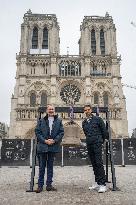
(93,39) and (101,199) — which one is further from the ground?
(93,39)

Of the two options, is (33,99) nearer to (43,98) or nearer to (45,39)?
(43,98)

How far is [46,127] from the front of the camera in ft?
20.3

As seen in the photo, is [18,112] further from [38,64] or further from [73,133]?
[73,133]

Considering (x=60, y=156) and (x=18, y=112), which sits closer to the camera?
(x=60, y=156)

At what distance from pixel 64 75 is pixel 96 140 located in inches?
1293

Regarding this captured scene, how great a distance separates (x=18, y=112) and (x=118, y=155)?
20.9 meters

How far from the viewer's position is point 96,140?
6039 millimetres

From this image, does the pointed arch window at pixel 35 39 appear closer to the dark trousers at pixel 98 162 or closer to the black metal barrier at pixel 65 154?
the black metal barrier at pixel 65 154

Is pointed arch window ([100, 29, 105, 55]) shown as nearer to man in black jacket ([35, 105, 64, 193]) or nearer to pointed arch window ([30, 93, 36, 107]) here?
pointed arch window ([30, 93, 36, 107])

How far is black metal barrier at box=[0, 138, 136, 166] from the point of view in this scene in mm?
16234

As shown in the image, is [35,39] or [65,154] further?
[35,39]

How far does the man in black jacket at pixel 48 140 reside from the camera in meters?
5.95

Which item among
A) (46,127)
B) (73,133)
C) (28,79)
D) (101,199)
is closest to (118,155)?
(73,133)

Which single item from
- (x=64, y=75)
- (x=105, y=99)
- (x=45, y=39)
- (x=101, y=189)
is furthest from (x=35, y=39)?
(x=101, y=189)
